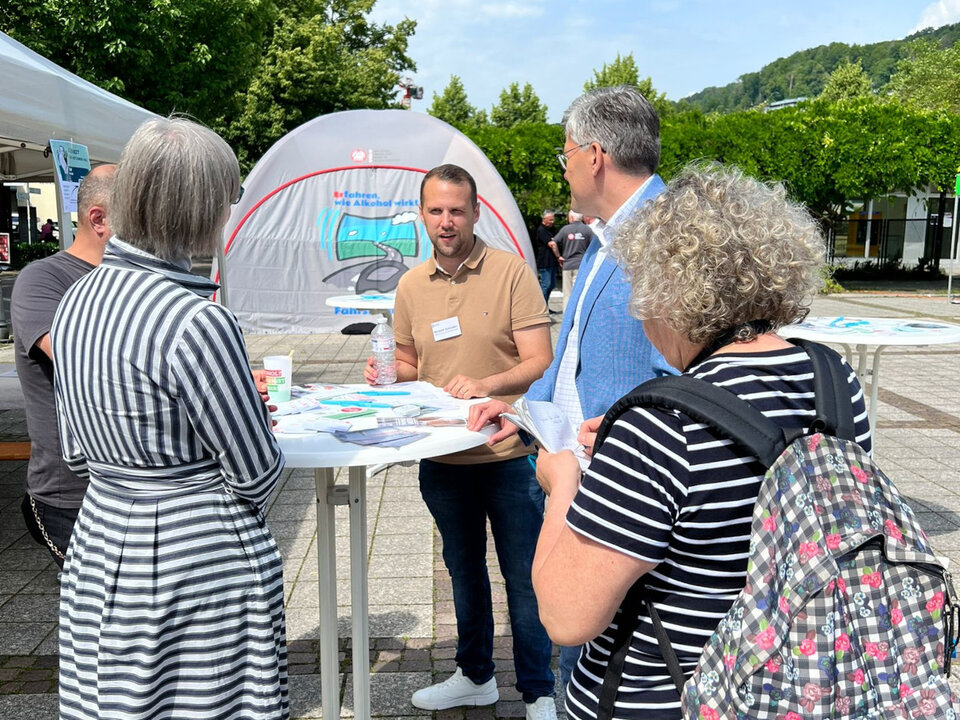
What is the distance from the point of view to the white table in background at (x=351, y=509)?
74.0 inches

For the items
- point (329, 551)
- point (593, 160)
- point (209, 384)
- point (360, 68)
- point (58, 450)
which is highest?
point (360, 68)

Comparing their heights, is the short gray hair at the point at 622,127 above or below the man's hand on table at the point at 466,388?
above

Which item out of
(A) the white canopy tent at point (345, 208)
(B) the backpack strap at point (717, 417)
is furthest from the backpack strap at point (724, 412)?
(A) the white canopy tent at point (345, 208)

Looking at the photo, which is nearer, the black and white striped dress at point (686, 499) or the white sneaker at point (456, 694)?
the black and white striped dress at point (686, 499)

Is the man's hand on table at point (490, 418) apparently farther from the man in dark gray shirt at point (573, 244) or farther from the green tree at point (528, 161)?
the green tree at point (528, 161)

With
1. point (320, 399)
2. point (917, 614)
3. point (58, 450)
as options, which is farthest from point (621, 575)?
point (58, 450)

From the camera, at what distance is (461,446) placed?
79.9 inches

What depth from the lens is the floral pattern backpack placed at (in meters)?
1.06

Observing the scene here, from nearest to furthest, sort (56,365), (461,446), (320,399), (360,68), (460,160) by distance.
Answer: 1. (56,365)
2. (461,446)
3. (320,399)
4. (460,160)
5. (360,68)

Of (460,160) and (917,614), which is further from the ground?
(460,160)

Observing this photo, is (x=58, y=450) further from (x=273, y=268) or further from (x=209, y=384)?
(x=273, y=268)

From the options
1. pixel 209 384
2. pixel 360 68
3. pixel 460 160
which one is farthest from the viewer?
pixel 360 68

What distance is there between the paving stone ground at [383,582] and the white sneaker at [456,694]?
0.03 metres

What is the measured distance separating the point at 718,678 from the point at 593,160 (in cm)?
132
